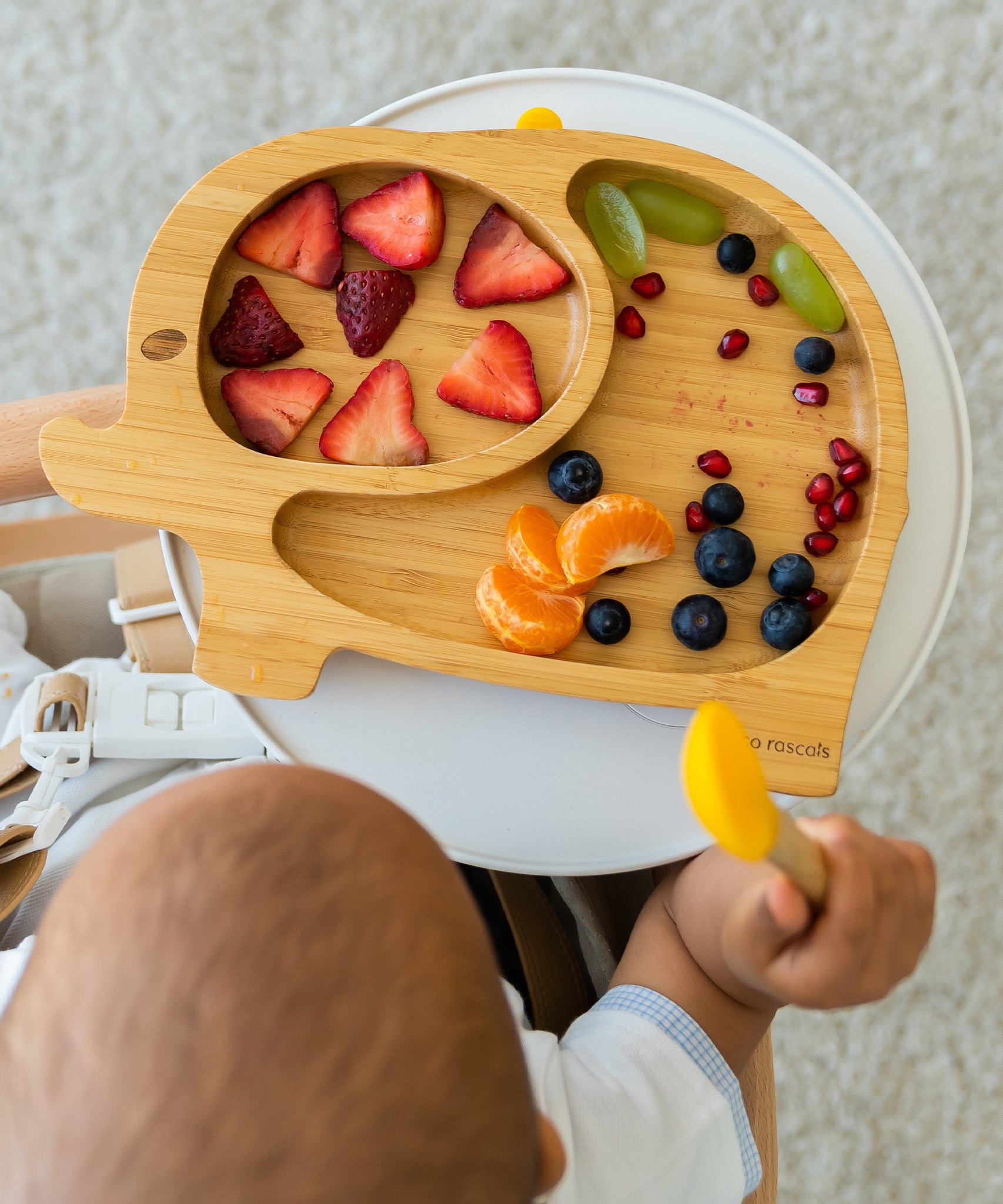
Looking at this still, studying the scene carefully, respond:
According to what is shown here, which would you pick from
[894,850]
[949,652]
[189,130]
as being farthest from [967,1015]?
[189,130]

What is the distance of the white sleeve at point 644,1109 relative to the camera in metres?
0.81

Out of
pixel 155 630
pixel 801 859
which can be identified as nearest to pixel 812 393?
pixel 801 859

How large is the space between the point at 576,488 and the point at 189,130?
139cm

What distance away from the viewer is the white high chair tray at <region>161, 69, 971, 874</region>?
0.98 metres

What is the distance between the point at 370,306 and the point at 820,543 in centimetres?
53

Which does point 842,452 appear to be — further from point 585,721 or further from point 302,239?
point 302,239

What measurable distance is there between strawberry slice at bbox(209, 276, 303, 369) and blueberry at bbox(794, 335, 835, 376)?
1.76 feet

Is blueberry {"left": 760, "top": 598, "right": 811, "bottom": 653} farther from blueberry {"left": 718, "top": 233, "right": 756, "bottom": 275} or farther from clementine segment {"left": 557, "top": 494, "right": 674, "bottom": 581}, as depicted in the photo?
blueberry {"left": 718, "top": 233, "right": 756, "bottom": 275}

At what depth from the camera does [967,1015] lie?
1.67 m

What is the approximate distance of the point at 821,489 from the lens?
0.98 m

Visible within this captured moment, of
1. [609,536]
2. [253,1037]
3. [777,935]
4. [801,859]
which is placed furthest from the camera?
[609,536]

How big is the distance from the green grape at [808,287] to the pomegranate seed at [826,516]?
7.6 inches

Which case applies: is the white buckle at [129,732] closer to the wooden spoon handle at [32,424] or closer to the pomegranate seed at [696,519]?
the wooden spoon handle at [32,424]

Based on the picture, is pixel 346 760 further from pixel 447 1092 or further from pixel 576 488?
pixel 447 1092
